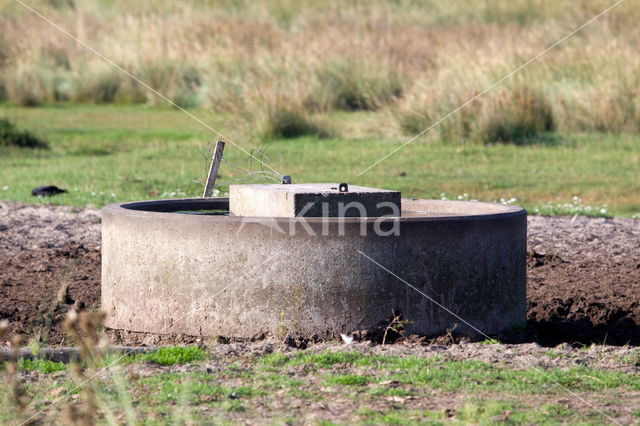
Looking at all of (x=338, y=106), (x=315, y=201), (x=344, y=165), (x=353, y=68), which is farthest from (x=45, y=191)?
(x=353, y=68)

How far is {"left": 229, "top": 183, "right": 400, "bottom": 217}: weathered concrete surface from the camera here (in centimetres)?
658

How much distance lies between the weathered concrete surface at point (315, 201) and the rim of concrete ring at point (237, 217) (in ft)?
1.46

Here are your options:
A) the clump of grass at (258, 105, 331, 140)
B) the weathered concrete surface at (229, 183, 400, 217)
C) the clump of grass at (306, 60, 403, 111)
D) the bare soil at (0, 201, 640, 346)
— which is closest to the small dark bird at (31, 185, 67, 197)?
the bare soil at (0, 201, 640, 346)

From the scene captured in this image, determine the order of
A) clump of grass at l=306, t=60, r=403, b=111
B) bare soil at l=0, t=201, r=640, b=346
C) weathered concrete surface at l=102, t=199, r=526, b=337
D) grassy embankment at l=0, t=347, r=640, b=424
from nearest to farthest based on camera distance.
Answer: grassy embankment at l=0, t=347, r=640, b=424
weathered concrete surface at l=102, t=199, r=526, b=337
bare soil at l=0, t=201, r=640, b=346
clump of grass at l=306, t=60, r=403, b=111

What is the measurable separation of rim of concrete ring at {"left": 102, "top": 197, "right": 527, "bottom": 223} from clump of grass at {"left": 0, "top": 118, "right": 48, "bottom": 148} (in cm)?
954

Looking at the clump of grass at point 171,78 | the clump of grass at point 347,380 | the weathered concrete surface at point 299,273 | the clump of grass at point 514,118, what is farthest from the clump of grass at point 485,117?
the clump of grass at point 347,380

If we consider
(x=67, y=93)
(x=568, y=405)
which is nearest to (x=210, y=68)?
(x=67, y=93)

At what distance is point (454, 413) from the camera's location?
4617mm

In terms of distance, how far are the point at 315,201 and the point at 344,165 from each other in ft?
26.0

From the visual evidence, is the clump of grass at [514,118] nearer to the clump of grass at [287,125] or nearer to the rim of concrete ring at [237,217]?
the clump of grass at [287,125]

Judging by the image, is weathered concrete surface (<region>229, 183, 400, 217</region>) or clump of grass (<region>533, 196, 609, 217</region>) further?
clump of grass (<region>533, 196, 609, 217</region>)

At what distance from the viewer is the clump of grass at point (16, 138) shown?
16469 millimetres

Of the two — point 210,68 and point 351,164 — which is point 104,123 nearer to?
point 210,68

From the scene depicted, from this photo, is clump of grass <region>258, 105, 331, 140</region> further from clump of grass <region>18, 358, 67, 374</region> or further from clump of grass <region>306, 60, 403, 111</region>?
clump of grass <region>18, 358, 67, 374</region>
